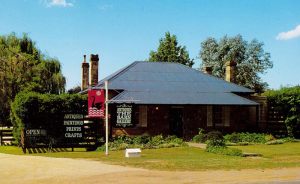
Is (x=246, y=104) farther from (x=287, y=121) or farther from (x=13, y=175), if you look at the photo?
(x=13, y=175)

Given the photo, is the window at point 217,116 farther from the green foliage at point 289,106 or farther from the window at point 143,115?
the window at point 143,115

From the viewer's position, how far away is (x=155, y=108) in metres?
34.2

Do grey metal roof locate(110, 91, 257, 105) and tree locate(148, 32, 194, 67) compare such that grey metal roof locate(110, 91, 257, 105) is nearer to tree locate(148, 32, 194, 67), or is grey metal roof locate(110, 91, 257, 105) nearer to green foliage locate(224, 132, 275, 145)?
green foliage locate(224, 132, 275, 145)

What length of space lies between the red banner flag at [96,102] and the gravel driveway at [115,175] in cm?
618

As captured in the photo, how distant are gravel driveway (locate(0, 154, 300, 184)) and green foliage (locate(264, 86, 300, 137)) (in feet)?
59.3

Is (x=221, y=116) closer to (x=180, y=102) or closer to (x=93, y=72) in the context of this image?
(x=180, y=102)

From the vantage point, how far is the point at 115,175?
15.8 metres

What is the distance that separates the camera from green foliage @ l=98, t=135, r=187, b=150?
27250mm

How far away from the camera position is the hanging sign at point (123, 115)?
25469 mm

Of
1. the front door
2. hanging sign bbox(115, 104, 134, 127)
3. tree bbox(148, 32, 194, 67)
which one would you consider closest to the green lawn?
hanging sign bbox(115, 104, 134, 127)

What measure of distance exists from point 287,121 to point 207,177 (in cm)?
2164

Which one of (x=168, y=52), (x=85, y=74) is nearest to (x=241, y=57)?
(x=168, y=52)

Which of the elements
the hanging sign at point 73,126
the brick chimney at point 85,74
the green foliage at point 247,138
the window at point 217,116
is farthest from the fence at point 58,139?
the brick chimney at point 85,74

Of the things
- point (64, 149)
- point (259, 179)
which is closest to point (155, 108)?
point (64, 149)
